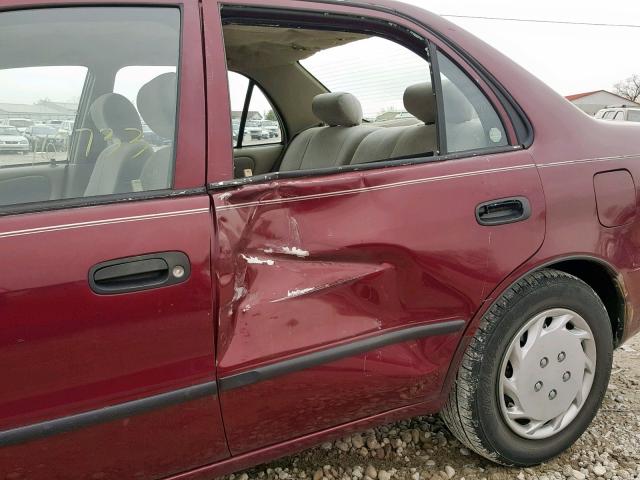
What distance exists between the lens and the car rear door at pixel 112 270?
1192 millimetres

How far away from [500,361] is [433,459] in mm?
541

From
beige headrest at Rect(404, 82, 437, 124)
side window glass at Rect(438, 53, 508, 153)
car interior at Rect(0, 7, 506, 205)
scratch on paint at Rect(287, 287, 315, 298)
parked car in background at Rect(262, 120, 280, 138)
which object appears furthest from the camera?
parked car in background at Rect(262, 120, 280, 138)

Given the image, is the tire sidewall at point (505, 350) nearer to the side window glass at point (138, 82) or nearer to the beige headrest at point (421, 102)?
the beige headrest at point (421, 102)

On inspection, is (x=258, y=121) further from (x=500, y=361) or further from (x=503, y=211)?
(x=500, y=361)

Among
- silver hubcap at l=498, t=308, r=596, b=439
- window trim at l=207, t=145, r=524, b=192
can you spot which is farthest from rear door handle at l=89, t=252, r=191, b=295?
silver hubcap at l=498, t=308, r=596, b=439

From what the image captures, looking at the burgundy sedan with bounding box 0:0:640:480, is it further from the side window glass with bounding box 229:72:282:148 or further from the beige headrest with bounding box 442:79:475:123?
the side window glass with bounding box 229:72:282:148

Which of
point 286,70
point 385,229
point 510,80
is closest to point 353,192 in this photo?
point 385,229

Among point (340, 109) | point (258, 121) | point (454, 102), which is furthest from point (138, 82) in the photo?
point (258, 121)

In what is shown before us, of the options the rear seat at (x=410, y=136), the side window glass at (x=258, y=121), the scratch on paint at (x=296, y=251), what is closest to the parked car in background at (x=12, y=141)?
the scratch on paint at (x=296, y=251)

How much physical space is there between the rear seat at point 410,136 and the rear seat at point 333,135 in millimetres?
158

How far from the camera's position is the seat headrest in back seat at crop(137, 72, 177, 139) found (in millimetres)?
1410

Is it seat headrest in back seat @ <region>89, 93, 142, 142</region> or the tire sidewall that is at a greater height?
seat headrest in back seat @ <region>89, 93, 142, 142</region>

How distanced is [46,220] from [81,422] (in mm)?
480

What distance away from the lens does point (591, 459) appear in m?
2.05
